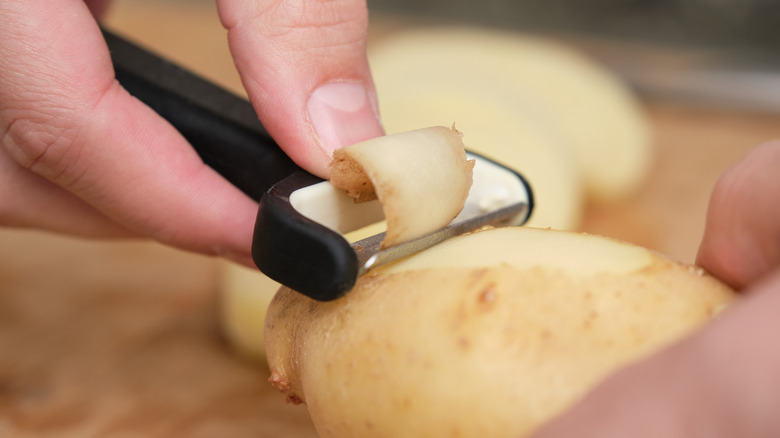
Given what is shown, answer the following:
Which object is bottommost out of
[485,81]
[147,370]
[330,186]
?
[147,370]

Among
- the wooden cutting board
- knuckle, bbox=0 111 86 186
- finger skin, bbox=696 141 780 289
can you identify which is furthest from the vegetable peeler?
the wooden cutting board

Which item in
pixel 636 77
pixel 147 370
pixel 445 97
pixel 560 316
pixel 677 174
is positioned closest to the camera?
pixel 560 316

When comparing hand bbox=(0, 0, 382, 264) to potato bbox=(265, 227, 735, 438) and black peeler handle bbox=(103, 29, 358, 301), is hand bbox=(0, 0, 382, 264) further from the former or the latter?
potato bbox=(265, 227, 735, 438)

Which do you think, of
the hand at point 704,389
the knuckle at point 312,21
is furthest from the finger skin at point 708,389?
the knuckle at point 312,21

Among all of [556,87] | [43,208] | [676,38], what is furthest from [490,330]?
[676,38]

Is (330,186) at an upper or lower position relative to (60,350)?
upper

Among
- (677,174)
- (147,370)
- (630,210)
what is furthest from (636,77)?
(147,370)

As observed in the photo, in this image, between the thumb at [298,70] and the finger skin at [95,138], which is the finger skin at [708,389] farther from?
the finger skin at [95,138]

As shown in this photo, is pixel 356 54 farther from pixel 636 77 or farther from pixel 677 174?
pixel 636 77
